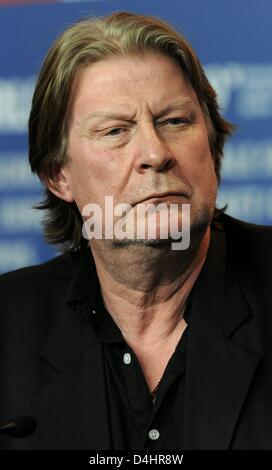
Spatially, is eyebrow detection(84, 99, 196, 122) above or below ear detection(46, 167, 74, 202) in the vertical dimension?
above

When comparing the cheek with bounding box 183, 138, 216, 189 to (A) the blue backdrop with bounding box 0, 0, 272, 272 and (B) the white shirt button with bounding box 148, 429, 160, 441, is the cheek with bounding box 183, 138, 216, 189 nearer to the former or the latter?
(A) the blue backdrop with bounding box 0, 0, 272, 272

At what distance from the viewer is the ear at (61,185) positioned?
248 centimetres

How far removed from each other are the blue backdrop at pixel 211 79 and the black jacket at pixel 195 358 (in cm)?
24

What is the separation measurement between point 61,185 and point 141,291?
14.5 inches

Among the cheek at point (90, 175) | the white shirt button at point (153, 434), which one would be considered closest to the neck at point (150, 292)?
the cheek at point (90, 175)

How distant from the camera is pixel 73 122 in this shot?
7.66ft

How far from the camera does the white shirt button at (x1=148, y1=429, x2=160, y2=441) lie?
217 centimetres

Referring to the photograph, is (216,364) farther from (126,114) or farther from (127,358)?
(126,114)

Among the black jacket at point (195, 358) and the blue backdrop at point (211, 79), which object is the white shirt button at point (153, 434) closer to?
the black jacket at point (195, 358)

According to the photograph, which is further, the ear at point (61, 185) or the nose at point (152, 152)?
the ear at point (61, 185)

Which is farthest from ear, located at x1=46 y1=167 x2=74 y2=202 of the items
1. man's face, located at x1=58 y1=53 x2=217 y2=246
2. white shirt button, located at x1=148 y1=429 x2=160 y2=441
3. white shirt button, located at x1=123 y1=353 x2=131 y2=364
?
white shirt button, located at x1=148 y1=429 x2=160 y2=441

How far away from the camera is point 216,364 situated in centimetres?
217

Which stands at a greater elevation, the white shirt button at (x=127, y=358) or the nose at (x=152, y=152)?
the nose at (x=152, y=152)

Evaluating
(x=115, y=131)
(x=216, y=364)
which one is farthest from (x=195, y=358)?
(x=115, y=131)
